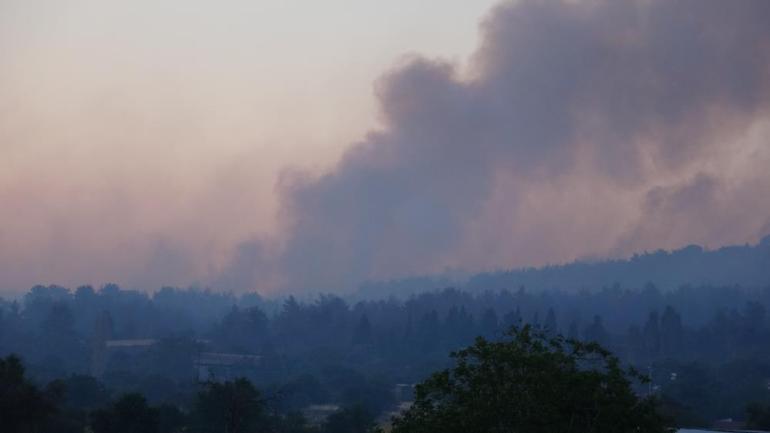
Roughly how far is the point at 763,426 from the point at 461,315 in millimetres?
93570

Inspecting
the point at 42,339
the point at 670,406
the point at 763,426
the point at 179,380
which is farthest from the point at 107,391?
the point at 42,339

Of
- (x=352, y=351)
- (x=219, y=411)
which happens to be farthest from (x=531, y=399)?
(x=352, y=351)

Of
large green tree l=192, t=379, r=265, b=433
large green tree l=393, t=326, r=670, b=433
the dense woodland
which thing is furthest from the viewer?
the dense woodland

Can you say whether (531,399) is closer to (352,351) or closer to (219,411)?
(219,411)

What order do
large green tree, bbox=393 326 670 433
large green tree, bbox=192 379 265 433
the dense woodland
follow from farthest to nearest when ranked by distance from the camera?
the dense woodland, large green tree, bbox=192 379 265 433, large green tree, bbox=393 326 670 433

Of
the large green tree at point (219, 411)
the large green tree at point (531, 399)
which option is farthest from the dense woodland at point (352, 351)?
the large green tree at point (531, 399)

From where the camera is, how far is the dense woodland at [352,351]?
285 ft

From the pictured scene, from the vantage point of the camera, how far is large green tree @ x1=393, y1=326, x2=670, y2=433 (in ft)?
84.7

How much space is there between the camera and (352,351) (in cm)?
14025

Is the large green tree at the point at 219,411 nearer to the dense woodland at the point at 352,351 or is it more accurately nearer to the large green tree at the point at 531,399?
the dense woodland at the point at 352,351

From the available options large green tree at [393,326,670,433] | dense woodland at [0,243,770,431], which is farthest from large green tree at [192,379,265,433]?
large green tree at [393,326,670,433]

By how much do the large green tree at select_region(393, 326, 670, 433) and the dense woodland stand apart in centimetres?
3176

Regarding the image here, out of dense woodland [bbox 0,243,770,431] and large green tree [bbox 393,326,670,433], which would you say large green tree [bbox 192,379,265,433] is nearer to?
dense woodland [bbox 0,243,770,431]

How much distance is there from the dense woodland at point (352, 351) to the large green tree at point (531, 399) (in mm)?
31756
